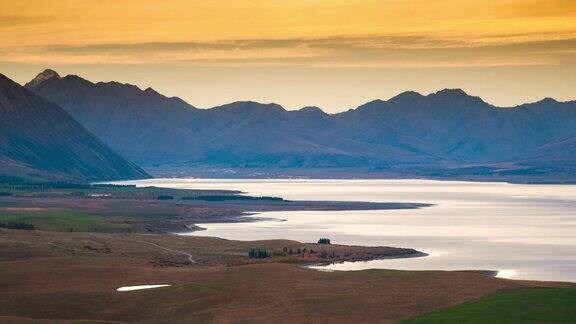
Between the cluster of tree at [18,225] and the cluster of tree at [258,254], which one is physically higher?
the cluster of tree at [18,225]

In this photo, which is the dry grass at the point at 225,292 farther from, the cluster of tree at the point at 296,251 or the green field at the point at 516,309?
the cluster of tree at the point at 296,251

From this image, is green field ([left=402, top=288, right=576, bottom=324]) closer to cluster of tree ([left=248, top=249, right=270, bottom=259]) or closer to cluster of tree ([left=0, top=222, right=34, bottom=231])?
cluster of tree ([left=248, top=249, right=270, bottom=259])

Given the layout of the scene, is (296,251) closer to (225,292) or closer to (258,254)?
(258,254)

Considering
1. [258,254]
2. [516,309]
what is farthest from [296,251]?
[516,309]

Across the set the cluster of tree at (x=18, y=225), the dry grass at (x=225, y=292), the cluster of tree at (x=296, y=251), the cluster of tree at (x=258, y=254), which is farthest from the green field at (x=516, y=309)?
the cluster of tree at (x=18, y=225)

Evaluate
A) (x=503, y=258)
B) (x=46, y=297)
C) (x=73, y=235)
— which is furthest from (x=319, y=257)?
(x=46, y=297)

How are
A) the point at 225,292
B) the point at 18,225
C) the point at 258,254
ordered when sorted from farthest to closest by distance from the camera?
1. the point at 18,225
2. the point at 258,254
3. the point at 225,292

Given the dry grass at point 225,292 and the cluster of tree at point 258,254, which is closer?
the dry grass at point 225,292

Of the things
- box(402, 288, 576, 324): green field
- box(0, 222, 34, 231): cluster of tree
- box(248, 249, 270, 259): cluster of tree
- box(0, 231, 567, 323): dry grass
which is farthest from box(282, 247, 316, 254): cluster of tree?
box(402, 288, 576, 324): green field
